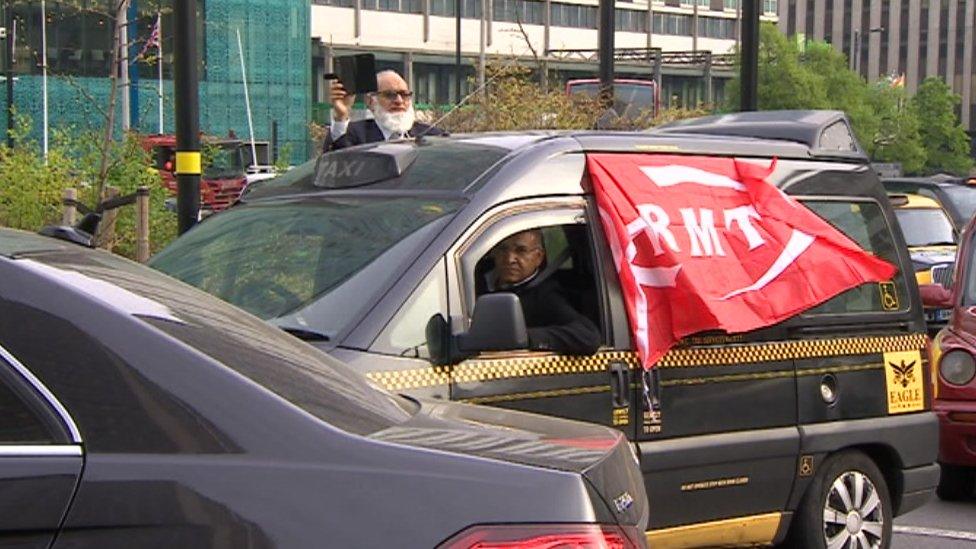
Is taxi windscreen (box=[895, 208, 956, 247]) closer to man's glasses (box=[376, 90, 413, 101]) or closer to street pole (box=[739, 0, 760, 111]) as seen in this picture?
street pole (box=[739, 0, 760, 111])

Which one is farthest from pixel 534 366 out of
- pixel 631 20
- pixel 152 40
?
pixel 631 20

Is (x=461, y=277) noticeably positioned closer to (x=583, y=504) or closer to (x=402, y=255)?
(x=402, y=255)

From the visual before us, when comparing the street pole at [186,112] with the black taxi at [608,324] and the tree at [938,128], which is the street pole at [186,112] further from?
the tree at [938,128]

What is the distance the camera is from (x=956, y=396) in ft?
31.0

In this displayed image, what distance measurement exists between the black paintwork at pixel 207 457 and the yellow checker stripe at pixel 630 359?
167cm

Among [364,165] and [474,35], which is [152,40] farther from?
[474,35]

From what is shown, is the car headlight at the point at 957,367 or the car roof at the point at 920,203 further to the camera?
the car roof at the point at 920,203

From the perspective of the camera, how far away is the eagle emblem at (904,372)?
23.7ft

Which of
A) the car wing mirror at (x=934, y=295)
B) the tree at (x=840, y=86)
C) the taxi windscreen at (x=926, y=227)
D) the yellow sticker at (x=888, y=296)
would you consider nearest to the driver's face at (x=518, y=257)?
the yellow sticker at (x=888, y=296)

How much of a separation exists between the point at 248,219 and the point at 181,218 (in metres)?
4.00

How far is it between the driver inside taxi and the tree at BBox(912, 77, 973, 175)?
7607 centimetres

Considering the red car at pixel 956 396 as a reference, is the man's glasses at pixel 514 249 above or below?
above

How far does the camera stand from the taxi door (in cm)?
548

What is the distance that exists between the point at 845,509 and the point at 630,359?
1647 millimetres
